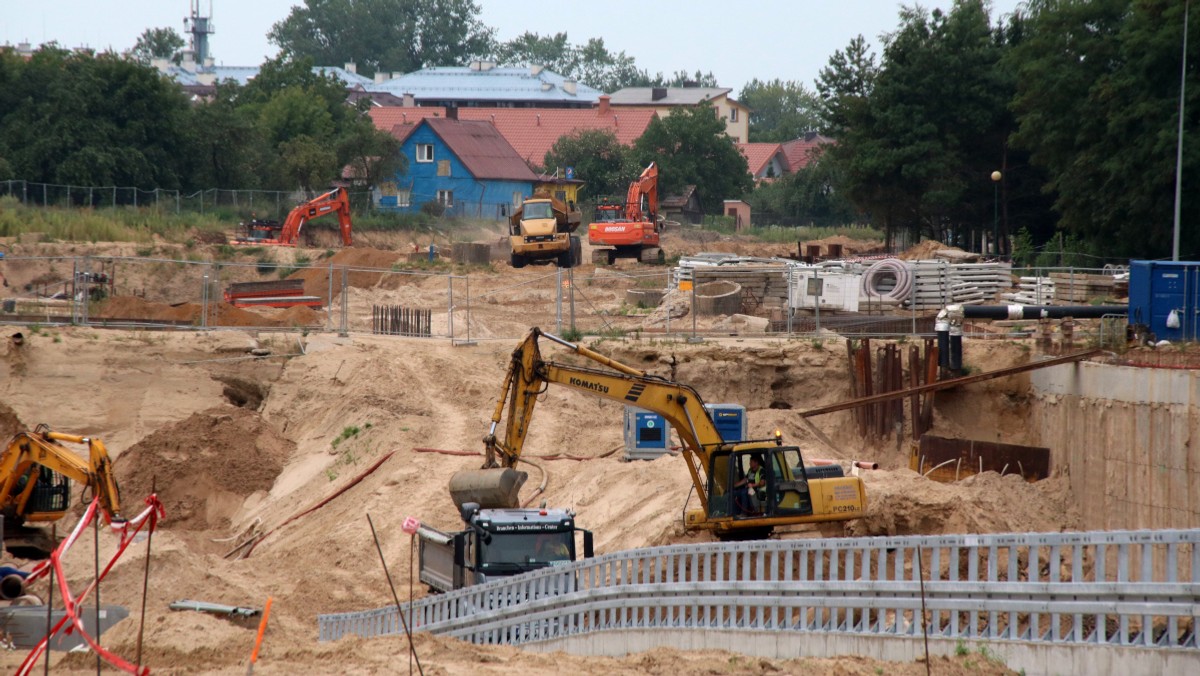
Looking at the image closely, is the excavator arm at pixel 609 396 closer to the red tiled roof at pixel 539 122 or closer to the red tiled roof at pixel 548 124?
the red tiled roof at pixel 539 122

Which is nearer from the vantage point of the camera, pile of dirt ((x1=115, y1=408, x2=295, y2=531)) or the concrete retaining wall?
the concrete retaining wall

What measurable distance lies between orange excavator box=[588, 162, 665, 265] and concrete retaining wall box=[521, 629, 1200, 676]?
32542 mm

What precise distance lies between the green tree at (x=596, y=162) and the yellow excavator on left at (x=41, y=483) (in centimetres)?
6002

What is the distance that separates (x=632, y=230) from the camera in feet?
156

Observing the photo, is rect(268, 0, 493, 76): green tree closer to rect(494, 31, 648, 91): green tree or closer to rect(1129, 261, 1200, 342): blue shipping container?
rect(494, 31, 648, 91): green tree

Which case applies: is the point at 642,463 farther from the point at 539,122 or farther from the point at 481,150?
the point at 539,122

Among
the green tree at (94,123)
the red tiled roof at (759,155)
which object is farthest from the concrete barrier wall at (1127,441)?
the red tiled roof at (759,155)

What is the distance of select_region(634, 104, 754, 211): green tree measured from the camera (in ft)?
266

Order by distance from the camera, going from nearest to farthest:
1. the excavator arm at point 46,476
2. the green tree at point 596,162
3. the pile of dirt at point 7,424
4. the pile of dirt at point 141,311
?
the excavator arm at point 46,476, the pile of dirt at point 7,424, the pile of dirt at point 141,311, the green tree at point 596,162

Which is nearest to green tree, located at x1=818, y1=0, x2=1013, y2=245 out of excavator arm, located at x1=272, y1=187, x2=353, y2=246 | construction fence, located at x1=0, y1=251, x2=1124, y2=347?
construction fence, located at x1=0, y1=251, x2=1124, y2=347

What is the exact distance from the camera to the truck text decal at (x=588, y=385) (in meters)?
19.1

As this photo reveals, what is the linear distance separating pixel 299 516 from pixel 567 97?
87.6 meters

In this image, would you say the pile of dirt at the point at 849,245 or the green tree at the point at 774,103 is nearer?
the pile of dirt at the point at 849,245

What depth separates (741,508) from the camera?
17.9m
